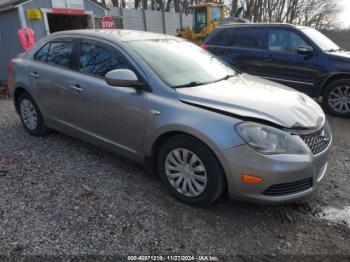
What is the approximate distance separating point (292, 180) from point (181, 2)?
1485 inches

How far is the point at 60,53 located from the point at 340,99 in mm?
5176

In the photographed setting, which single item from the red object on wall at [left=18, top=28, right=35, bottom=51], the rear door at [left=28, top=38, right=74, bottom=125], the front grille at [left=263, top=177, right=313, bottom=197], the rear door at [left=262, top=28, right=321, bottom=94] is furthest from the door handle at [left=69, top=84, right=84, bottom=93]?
the red object on wall at [left=18, top=28, right=35, bottom=51]

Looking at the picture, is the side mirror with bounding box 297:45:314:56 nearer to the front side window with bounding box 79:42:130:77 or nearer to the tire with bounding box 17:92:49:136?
the front side window with bounding box 79:42:130:77

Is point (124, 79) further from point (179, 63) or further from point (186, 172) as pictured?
point (186, 172)

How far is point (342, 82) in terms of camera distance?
6.32 metres

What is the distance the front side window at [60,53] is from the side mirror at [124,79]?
1.20m

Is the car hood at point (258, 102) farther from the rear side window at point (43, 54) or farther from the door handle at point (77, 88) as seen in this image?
the rear side window at point (43, 54)

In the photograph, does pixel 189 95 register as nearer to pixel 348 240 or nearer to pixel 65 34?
pixel 348 240

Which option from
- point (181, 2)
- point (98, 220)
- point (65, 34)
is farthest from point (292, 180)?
point (181, 2)

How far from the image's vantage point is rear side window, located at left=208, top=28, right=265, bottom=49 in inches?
285

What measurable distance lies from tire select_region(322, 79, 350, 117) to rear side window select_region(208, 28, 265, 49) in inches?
67.1

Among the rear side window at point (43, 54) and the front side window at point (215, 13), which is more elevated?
the rear side window at point (43, 54)

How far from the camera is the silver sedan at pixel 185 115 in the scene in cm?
273

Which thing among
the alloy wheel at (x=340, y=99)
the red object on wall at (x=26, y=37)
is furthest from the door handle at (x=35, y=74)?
Result: the red object on wall at (x=26, y=37)
